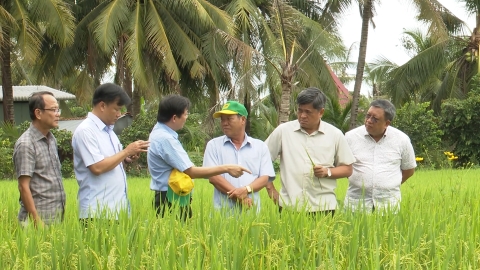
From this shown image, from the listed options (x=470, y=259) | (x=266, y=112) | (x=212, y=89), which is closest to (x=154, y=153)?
(x=470, y=259)

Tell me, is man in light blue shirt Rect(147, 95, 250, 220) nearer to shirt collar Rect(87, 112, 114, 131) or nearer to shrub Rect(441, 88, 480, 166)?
shirt collar Rect(87, 112, 114, 131)

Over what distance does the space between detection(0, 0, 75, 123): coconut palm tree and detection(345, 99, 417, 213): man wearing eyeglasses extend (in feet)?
41.2

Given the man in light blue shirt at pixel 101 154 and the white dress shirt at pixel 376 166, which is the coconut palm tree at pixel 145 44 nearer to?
the white dress shirt at pixel 376 166

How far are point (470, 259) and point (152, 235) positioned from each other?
1.28m

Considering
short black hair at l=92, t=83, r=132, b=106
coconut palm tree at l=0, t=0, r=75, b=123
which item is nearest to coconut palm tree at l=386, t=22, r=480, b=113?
coconut palm tree at l=0, t=0, r=75, b=123

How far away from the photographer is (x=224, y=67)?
2195 cm

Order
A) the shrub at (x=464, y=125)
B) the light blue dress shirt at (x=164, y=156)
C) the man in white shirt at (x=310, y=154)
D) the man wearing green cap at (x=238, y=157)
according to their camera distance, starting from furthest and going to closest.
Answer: the shrub at (x=464, y=125) → the man in white shirt at (x=310, y=154) → the man wearing green cap at (x=238, y=157) → the light blue dress shirt at (x=164, y=156)

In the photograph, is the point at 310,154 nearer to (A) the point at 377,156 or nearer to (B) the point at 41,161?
(A) the point at 377,156

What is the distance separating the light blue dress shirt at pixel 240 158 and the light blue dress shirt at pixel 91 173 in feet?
1.84

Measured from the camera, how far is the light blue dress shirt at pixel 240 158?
172 inches

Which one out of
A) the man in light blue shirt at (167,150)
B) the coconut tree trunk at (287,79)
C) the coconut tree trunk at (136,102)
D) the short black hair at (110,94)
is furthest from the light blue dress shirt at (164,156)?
the coconut tree trunk at (136,102)

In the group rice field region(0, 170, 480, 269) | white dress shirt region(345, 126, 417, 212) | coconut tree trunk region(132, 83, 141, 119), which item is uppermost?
coconut tree trunk region(132, 83, 141, 119)

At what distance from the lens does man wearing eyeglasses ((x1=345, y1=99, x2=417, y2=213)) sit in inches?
187

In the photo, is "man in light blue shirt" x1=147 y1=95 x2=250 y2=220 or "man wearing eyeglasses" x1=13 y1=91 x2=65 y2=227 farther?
"man in light blue shirt" x1=147 y1=95 x2=250 y2=220
